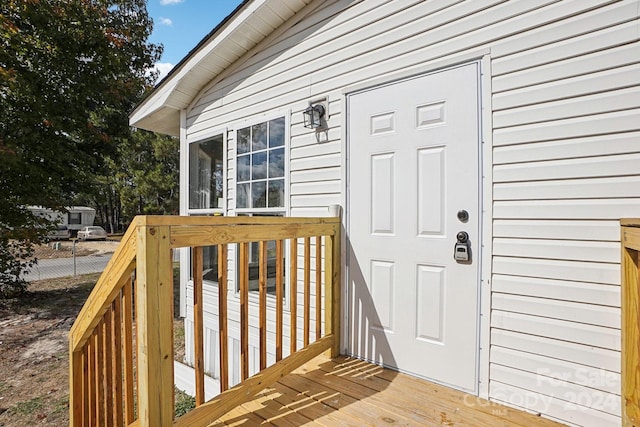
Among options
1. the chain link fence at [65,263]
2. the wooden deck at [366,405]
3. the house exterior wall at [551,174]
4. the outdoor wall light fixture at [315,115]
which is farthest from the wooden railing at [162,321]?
the chain link fence at [65,263]

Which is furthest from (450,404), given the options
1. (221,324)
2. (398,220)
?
(221,324)

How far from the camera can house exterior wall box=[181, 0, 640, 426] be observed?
163 centimetres

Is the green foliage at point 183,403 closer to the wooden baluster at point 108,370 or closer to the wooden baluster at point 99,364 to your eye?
the wooden baluster at point 99,364

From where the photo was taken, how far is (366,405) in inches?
72.8

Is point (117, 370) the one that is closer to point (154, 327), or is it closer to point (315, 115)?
point (154, 327)

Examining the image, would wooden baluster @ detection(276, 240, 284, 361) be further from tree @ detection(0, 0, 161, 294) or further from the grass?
tree @ detection(0, 0, 161, 294)

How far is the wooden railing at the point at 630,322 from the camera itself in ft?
4.47

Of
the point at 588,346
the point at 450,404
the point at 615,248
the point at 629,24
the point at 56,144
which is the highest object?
the point at 56,144

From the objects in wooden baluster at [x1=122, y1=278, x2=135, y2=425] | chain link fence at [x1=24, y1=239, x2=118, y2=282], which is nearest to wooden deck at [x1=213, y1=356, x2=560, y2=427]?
wooden baluster at [x1=122, y1=278, x2=135, y2=425]

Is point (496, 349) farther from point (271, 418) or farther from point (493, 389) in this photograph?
point (271, 418)

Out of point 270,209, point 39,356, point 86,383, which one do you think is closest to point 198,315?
point 86,383

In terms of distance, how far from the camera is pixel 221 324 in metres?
1.63

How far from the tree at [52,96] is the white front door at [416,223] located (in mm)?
6727

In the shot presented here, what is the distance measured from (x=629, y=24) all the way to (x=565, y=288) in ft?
4.65
